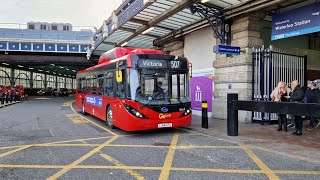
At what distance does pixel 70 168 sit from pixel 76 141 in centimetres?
287

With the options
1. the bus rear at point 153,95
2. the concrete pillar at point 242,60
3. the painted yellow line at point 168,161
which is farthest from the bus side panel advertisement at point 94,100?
the concrete pillar at point 242,60

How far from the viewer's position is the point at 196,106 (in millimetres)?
15578

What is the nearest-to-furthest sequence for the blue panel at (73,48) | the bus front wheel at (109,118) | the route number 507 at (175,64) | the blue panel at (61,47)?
the route number 507 at (175,64), the bus front wheel at (109,118), the blue panel at (61,47), the blue panel at (73,48)

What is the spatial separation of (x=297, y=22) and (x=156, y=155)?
7258mm

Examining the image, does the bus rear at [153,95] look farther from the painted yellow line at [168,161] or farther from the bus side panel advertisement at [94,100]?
the bus side panel advertisement at [94,100]

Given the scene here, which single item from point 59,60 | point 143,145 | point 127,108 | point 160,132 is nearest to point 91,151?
point 143,145

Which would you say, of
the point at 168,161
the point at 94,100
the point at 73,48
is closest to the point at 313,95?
the point at 168,161

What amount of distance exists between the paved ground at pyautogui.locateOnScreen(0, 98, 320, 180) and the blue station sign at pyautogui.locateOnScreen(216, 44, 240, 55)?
A: 315cm

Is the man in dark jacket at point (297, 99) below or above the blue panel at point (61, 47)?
below

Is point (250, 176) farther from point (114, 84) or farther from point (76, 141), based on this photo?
point (114, 84)

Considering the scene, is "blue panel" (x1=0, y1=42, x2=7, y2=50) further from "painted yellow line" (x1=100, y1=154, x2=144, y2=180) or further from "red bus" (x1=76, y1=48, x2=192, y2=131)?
"painted yellow line" (x1=100, y1=154, x2=144, y2=180)

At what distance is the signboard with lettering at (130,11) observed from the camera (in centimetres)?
1294

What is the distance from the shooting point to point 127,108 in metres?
Answer: 9.20

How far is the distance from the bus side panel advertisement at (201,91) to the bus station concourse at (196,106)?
0.05 m
